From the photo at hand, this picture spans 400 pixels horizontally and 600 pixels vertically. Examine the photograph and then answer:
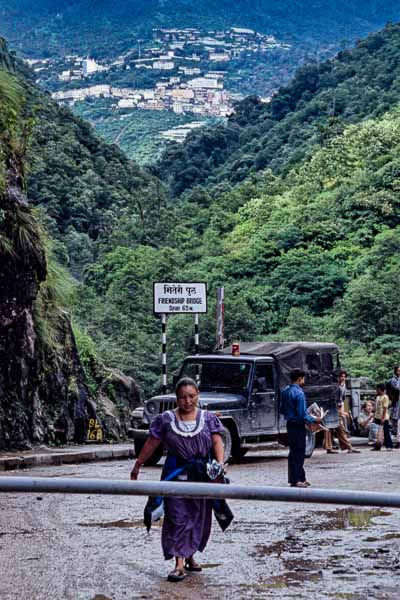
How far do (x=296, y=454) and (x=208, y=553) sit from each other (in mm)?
5827

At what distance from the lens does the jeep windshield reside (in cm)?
2139

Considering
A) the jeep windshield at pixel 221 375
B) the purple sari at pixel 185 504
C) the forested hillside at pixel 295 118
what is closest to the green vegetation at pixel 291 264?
the forested hillside at pixel 295 118

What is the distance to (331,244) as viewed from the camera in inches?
3029

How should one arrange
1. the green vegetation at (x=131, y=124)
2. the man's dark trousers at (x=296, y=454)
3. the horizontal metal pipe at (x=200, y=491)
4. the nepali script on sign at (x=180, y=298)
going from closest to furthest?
the horizontal metal pipe at (x=200, y=491) → the man's dark trousers at (x=296, y=454) → the nepali script on sign at (x=180, y=298) → the green vegetation at (x=131, y=124)

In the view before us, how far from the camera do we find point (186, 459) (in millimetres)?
9227

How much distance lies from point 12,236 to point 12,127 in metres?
3.18

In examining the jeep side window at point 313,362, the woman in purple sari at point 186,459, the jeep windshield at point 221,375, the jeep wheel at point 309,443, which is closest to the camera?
the woman in purple sari at point 186,459

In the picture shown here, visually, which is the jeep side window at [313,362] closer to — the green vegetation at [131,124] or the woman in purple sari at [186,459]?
the woman in purple sari at [186,459]

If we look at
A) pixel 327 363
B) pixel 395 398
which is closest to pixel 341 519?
pixel 327 363

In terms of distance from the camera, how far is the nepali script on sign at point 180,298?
25.3m

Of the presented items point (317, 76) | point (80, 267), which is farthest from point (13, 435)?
point (317, 76)

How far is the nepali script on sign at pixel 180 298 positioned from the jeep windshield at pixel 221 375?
3.64 meters

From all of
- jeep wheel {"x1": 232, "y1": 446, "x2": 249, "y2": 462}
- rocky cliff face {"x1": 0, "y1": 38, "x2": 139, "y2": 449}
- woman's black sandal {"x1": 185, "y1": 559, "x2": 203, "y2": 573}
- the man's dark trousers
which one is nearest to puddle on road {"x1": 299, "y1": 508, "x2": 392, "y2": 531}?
the man's dark trousers

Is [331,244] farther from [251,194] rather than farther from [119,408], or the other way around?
[119,408]
